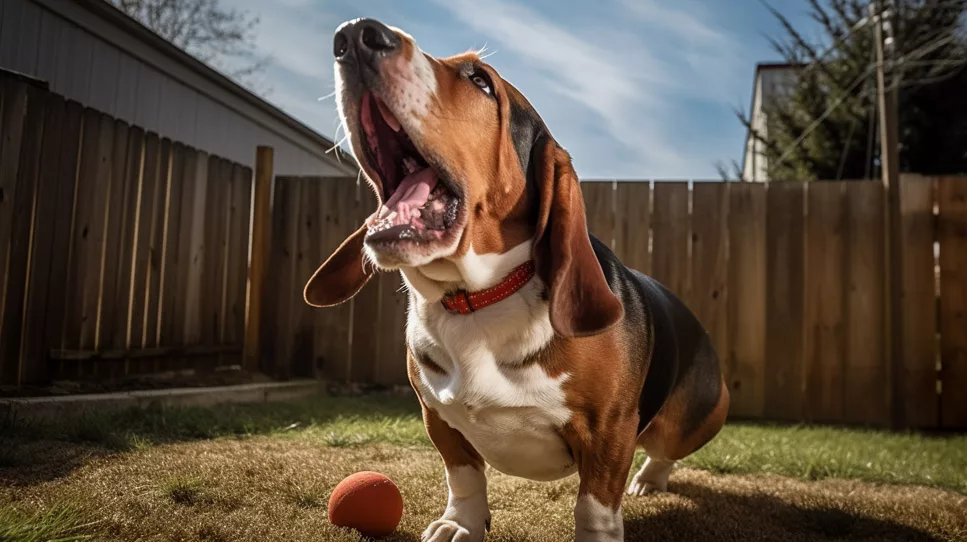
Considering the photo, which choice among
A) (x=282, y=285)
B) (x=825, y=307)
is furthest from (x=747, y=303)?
(x=282, y=285)

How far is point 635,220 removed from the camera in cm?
580

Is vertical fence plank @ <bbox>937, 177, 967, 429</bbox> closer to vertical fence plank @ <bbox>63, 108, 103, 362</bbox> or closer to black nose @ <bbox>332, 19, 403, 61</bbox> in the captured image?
black nose @ <bbox>332, 19, 403, 61</bbox>

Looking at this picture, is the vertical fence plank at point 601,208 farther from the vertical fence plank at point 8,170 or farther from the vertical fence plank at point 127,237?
the vertical fence plank at point 8,170

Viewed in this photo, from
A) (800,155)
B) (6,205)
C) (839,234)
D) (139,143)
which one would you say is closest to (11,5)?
(139,143)

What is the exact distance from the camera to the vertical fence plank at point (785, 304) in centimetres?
561

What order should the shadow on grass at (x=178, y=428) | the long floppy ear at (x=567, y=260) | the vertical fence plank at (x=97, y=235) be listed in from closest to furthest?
the long floppy ear at (x=567, y=260) → the shadow on grass at (x=178, y=428) → the vertical fence plank at (x=97, y=235)

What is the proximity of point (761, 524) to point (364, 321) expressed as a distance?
4.08m

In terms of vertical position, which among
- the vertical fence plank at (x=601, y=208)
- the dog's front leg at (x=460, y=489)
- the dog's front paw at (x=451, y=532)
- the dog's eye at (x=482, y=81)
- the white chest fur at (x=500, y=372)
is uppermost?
the vertical fence plank at (x=601, y=208)

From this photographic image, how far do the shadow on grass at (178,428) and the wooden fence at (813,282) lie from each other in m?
2.36

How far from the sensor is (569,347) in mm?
2051

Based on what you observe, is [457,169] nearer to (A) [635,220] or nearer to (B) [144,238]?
(A) [635,220]

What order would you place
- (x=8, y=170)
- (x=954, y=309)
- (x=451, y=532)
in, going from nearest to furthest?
(x=451, y=532)
(x=8, y=170)
(x=954, y=309)

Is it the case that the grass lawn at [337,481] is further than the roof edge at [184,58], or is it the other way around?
the roof edge at [184,58]

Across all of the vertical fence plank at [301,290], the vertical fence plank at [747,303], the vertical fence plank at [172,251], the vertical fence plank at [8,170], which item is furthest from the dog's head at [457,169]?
the vertical fence plank at [301,290]
